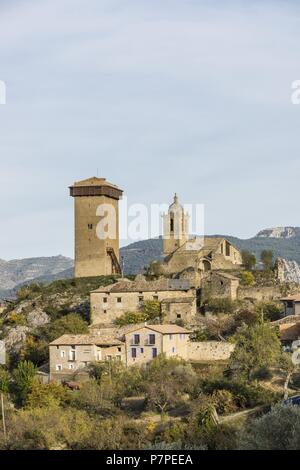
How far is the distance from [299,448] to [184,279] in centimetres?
3064

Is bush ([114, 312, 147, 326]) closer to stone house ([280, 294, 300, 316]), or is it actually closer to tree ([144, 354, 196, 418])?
tree ([144, 354, 196, 418])

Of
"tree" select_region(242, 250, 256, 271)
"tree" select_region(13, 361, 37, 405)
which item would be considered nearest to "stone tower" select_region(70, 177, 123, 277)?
"tree" select_region(242, 250, 256, 271)

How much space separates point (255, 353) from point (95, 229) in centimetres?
2071

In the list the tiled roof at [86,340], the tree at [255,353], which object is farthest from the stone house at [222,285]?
the tree at [255,353]

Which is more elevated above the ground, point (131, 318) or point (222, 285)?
point (222, 285)

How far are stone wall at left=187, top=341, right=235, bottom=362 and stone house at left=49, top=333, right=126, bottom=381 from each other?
11.6 ft

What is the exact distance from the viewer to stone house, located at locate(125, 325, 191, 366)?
59.2m

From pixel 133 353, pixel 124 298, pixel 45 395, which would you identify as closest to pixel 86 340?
pixel 133 353

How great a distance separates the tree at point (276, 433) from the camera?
37.2 metres

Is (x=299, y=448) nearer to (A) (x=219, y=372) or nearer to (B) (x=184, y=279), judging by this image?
(A) (x=219, y=372)

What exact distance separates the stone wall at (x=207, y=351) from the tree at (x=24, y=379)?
26.4 feet

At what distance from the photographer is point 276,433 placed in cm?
→ 3834

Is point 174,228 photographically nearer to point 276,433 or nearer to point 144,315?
point 144,315

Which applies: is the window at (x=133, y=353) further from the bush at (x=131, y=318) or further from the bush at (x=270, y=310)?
the bush at (x=270, y=310)
